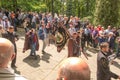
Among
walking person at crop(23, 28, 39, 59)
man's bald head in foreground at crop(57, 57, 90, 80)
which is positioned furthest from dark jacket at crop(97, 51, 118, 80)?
walking person at crop(23, 28, 39, 59)

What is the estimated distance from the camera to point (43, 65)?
16969mm

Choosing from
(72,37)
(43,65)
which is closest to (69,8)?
(43,65)

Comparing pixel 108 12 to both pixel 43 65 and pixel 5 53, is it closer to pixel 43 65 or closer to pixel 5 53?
pixel 43 65

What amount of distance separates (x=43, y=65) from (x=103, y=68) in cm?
770

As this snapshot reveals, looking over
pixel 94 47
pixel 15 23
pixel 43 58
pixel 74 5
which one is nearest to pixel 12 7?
pixel 15 23

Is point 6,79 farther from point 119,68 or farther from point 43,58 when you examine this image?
point 119,68

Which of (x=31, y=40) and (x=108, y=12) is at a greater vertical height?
(x=31, y=40)

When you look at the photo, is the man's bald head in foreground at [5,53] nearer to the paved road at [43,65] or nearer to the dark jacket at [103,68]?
the dark jacket at [103,68]

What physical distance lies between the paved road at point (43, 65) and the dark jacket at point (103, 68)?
508 cm

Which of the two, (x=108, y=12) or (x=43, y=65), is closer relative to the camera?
(x=43, y=65)

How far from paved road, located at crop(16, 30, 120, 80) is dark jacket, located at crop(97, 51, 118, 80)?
508cm

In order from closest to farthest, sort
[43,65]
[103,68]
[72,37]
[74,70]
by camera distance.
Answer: [74,70]
[103,68]
[72,37]
[43,65]

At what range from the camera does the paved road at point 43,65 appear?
15.2 metres

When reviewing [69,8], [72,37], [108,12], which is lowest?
[69,8]
